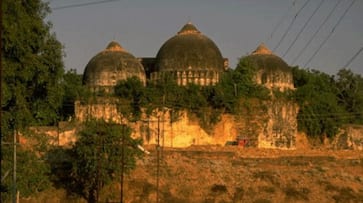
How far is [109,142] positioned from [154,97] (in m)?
8.34

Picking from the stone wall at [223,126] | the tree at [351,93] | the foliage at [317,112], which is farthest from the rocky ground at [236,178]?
the tree at [351,93]

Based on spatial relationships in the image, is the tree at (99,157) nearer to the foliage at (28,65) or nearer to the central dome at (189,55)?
the foliage at (28,65)

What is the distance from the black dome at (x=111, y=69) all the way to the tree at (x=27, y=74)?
17581 mm

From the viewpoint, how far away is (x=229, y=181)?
1203 inches

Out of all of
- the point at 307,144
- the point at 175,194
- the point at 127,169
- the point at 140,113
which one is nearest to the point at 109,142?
the point at 127,169

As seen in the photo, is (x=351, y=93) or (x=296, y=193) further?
(x=351, y=93)

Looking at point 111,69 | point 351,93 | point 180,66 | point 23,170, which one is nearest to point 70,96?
point 111,69

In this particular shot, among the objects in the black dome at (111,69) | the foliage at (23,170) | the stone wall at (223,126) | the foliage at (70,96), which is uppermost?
the black dome at (111,69)

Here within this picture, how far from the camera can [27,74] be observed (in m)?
19.1

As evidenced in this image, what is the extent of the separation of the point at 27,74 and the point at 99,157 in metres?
9.07

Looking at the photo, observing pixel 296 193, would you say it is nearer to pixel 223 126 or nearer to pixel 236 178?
pixel 236 178

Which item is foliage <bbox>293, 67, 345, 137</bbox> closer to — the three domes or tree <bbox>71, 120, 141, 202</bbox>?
the three domes

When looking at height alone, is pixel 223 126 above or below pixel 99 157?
above

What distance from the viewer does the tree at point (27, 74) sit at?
1838 cm
